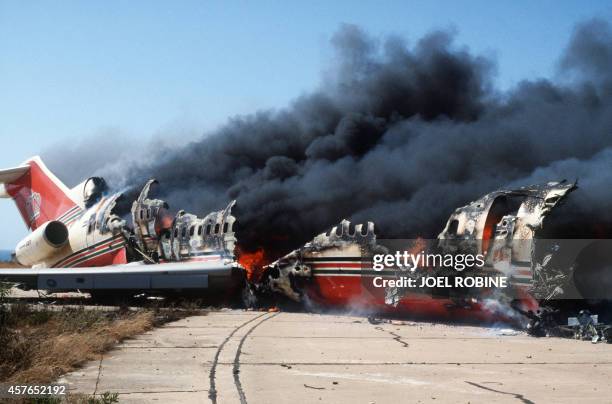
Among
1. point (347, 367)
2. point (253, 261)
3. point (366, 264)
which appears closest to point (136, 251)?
point (253, 261)

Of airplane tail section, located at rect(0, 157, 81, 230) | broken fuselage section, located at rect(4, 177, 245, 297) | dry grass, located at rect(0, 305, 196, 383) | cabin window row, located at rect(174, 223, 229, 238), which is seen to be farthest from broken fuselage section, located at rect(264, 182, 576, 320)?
airplane tail section, located at rect(0, 157, 81, 230)

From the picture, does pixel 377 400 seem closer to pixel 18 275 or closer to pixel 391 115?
pixel 391 115

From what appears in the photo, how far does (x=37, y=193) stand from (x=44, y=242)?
3052 mm

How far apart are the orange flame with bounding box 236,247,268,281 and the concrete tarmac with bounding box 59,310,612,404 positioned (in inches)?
189

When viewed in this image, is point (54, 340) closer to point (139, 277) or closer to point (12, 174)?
point (139, 277)

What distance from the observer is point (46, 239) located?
1023 inches

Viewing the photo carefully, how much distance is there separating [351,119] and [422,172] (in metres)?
4.48

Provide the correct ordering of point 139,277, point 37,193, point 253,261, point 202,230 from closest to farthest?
point 139,277, point 253,261, point 202,230, point 37,193

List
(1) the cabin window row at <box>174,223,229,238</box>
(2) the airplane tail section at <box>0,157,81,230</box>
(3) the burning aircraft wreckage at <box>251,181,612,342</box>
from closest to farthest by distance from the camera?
(3) the burning aircraft wreckage at <box>251,181,612,342</box>, (1) the cabin window row at <box>174,223,229,238</box>, (2) the airplane tail section at <box>0,157,81,230</box>

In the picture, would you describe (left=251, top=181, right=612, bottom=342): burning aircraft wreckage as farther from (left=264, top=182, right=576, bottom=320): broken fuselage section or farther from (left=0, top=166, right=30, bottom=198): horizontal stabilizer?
(left=0, top=166, right=30, bottom=198): horizontal stabilizer

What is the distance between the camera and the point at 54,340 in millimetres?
10648

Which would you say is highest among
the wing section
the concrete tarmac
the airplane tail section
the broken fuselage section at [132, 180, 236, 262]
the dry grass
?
the airplane tail section

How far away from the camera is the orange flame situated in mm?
19781

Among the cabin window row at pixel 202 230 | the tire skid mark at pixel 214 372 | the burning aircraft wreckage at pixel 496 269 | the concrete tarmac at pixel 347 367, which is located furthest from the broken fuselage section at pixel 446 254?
the tire skid mark at pixel 214 372
